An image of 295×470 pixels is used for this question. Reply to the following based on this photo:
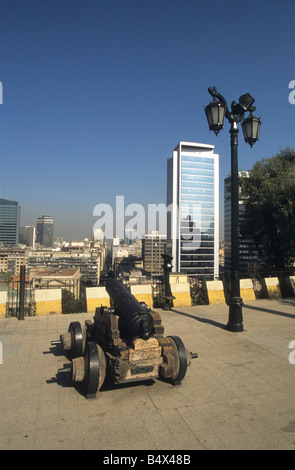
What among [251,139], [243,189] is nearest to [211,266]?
[243,189]

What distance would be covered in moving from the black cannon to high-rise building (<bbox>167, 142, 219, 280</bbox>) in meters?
120

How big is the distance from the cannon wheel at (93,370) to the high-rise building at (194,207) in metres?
121

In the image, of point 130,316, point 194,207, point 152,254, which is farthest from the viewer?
point 152,254

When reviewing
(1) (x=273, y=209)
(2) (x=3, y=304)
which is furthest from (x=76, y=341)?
(1) (x=273, y=209)

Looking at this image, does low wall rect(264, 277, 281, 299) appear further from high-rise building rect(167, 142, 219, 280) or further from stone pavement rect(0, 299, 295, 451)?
high-rise building rect(167, 142, 219, 280)

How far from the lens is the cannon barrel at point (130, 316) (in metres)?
4.14

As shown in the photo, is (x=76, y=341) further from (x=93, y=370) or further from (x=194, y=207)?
(x=194, y=207)

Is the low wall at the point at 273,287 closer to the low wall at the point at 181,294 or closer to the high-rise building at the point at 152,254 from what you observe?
the low wall at the point at 181,294

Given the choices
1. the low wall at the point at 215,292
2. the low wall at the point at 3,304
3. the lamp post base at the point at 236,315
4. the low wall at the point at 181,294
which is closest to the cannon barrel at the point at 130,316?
the lamp post base at the point at 236,315

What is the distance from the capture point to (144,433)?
324 cm

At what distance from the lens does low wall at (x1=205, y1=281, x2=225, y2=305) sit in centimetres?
1048

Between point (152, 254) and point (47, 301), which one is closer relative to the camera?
point (47, 301)

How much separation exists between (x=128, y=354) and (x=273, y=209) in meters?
12.3

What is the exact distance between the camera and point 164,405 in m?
3.88
